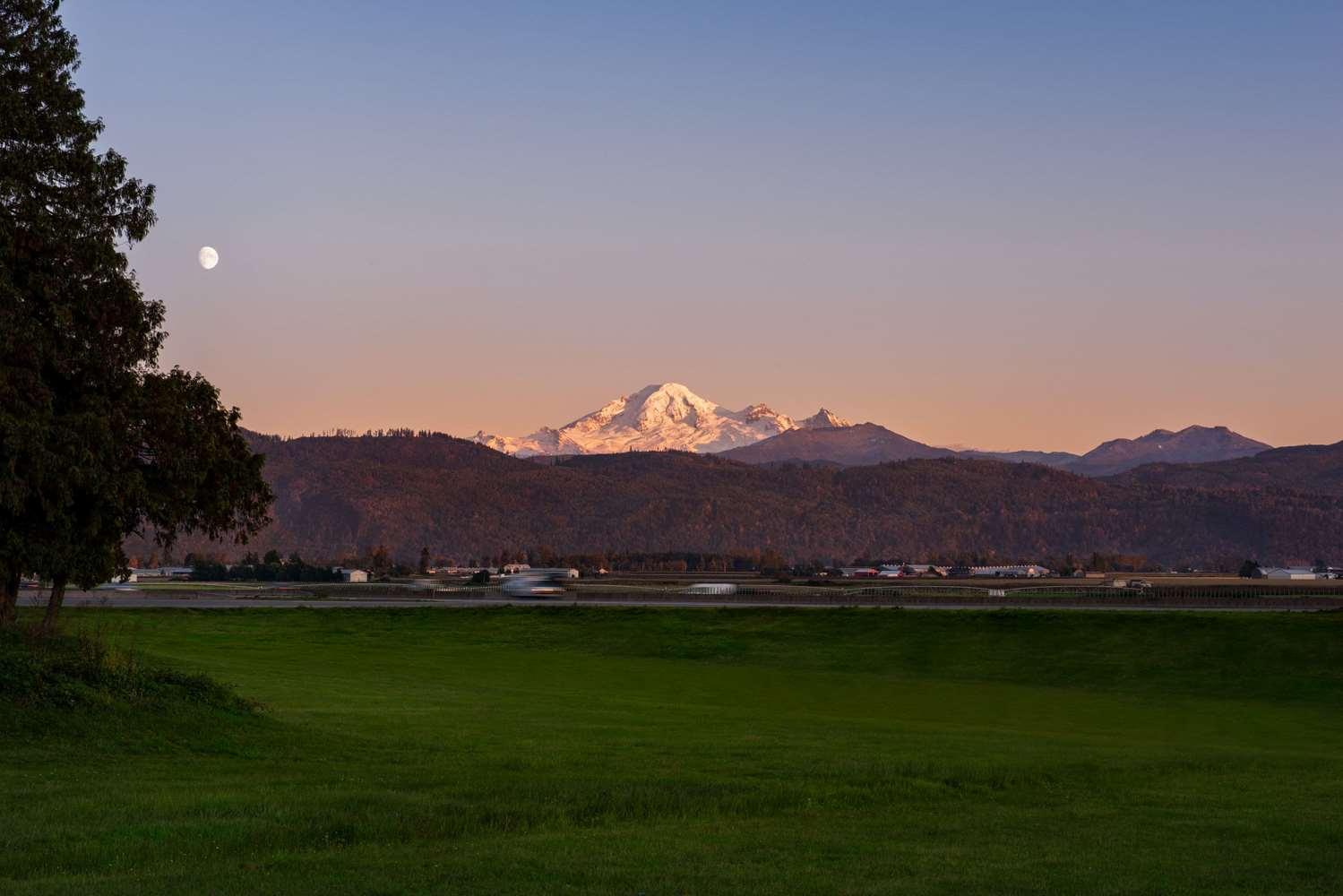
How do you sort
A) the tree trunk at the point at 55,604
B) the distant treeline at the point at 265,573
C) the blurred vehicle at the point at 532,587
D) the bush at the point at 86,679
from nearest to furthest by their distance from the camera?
1. the bush at the point at 86,679
2. the tree trunk at the point at 55,604
3. the blurred vehicle at the point at 532,587
4. the distant treeline at the point at 265,573

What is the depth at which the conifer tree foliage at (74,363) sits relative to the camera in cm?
3277

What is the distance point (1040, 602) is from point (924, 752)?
238 ft

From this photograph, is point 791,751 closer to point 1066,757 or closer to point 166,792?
point 1066,757

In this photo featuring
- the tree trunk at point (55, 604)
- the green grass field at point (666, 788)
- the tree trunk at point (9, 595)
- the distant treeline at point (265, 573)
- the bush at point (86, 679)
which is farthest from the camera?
the distant treeline at point (265, 573)

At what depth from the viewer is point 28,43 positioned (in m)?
35.7

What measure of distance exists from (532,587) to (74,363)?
77239 mm

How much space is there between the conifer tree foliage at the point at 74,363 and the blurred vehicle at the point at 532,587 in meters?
70.4

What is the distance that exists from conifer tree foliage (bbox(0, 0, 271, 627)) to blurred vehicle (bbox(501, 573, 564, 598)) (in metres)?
70.4

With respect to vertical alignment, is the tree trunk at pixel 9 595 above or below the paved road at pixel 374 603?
above

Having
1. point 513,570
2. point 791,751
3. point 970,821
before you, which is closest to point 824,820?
point 970,821

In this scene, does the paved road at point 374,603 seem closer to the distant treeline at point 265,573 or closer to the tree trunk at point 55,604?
the distant treeline at point 265,573

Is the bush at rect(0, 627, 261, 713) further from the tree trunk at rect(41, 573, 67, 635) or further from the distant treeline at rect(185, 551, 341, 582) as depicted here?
the distant treeline at rect(185, 551, 341, 582)

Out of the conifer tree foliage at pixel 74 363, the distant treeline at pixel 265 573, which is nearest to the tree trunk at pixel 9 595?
the conifer tree foliage at pixel 74 363

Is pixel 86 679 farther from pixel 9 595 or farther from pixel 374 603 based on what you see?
pixel 374 603
